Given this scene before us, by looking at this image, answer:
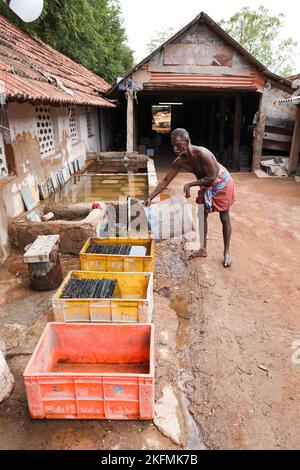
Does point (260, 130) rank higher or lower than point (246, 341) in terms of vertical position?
higher

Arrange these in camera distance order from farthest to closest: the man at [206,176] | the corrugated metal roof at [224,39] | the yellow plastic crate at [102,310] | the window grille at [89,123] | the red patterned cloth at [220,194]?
the window grille at [89,123]
the corrugated metal roof at [224,39]
the red patterned cloth at [220,194]
the man at [206,176]
the yellow plastic crate at [102,310]

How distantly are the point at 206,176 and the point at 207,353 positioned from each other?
2.32 m

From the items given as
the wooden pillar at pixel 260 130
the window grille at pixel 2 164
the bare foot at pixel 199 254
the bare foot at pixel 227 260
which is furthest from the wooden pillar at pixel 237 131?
the window grille at pixel 2 164

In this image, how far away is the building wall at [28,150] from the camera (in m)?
5.18

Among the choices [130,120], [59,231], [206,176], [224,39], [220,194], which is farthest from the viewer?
[130,120]

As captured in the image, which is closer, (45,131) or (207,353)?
(207,353)

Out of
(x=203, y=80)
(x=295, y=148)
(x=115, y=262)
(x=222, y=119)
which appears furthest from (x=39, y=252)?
(x=222, y=119)

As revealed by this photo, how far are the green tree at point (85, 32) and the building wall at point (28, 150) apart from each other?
4.16 metres

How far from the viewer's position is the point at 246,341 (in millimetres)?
3426

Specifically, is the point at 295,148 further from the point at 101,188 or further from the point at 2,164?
the point at 2,164

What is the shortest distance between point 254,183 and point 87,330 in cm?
896

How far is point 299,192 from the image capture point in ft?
30.6

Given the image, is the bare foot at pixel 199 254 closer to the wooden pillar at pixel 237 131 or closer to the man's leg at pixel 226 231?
the man's leg at pixel 226 231
